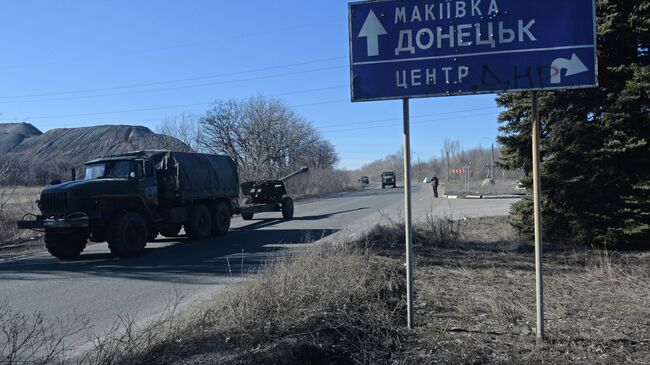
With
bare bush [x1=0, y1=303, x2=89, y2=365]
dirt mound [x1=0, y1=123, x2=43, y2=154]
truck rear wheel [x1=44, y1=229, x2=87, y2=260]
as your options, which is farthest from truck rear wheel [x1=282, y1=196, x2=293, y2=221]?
dirt mound [x1=0, y1=123, x2=43, y2=154]

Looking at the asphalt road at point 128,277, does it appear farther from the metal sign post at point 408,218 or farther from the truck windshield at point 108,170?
the metal sign post at point 408,218

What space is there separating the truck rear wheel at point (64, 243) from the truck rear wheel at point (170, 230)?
2.56m

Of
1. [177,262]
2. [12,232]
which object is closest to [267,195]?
[12,232]

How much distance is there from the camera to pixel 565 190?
10312 millimetres

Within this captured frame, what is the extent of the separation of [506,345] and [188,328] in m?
2.79

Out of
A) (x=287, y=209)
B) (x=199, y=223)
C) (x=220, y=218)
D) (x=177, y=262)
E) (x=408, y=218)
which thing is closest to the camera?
(x=408, y=218)

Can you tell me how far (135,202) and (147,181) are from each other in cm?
75

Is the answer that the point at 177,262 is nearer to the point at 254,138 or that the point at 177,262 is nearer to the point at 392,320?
the point at 392,320

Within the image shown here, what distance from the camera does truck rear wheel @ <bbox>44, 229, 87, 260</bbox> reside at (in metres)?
12.2

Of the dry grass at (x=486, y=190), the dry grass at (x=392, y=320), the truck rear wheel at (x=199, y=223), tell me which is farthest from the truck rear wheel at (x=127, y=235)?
the dry grass at (x=486, y=190)

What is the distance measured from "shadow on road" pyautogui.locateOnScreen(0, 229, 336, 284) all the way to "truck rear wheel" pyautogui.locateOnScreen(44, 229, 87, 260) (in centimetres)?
23

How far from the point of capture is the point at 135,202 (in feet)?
43.8

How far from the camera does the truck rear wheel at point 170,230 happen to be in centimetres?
1517

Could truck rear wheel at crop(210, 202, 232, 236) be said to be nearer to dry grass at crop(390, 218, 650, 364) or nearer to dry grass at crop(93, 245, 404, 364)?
dry grass at crop(390, 218, 650, 364)
